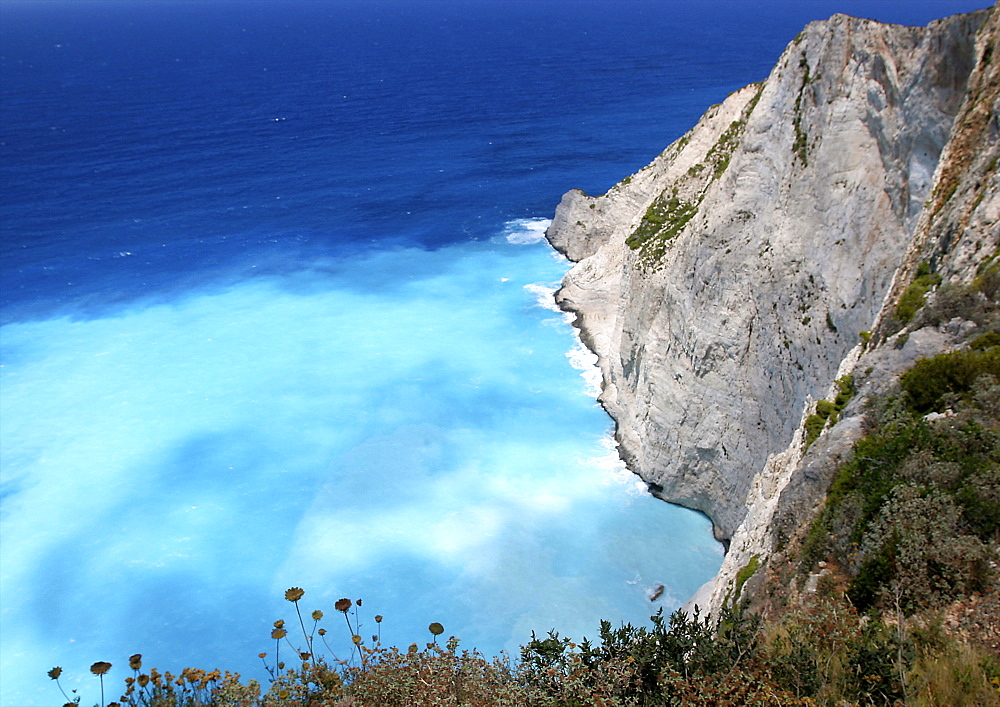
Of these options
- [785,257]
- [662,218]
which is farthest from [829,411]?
[662,218]

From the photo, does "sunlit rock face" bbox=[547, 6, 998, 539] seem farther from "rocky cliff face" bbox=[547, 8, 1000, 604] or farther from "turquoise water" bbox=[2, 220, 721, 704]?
"turquoise water" bbox=[2, 220, 721, 704]

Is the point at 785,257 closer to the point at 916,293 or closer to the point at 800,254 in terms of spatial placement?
the point at 800,254

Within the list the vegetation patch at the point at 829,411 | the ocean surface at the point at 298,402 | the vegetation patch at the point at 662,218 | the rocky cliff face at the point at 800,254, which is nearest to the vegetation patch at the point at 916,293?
the rocky cliff face at the point at 800,254

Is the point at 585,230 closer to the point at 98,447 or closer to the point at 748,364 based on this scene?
the point at 748,364

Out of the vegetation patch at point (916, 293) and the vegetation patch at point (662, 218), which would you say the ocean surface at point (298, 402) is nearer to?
the vegetation patch at point (662, 218)

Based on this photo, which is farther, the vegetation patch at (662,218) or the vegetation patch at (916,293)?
the vegetation patch at (662,218)

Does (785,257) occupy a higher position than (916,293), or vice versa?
(785,257)

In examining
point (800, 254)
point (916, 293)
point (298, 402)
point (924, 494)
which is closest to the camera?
point (924, 494)
